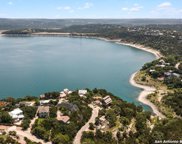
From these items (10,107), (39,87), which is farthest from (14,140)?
(39,87)

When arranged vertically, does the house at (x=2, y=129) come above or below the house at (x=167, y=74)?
above

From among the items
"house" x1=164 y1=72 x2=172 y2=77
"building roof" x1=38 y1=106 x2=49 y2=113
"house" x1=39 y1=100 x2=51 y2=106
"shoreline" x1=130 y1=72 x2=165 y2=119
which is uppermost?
"building roof" x1=38 y1=106 x2=49 y2=113

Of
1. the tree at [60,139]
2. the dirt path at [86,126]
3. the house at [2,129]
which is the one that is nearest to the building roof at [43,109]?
the house at [2,129]

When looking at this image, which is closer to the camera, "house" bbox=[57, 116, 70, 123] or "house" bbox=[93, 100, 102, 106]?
"house" bbox=[57, 116, 70, 123]

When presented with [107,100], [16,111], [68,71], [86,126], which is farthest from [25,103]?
[68,71]

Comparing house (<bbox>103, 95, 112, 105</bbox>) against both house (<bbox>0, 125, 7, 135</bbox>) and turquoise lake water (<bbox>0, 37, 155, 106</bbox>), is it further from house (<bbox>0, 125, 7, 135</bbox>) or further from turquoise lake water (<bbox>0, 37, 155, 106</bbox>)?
house (<bbox>0, 125, 7, 135</bbox>)

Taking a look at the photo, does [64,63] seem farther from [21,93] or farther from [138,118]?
[138,118]

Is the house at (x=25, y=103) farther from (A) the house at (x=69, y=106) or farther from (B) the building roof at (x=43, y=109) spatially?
(A) the house at (x=69, y=106)

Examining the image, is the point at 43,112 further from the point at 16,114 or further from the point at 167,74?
the point at 167,74

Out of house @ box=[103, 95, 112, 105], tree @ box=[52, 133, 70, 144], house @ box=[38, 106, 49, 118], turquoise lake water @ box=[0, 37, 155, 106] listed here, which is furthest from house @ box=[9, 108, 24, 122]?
turquoise lake water @ box=[0, 37, 155, 106]

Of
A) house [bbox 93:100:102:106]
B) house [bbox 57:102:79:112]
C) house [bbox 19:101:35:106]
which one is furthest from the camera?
house [bbox 93:100:102:106]

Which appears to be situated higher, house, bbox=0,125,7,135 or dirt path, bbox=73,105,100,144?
house, bbox=0,125,7,135
